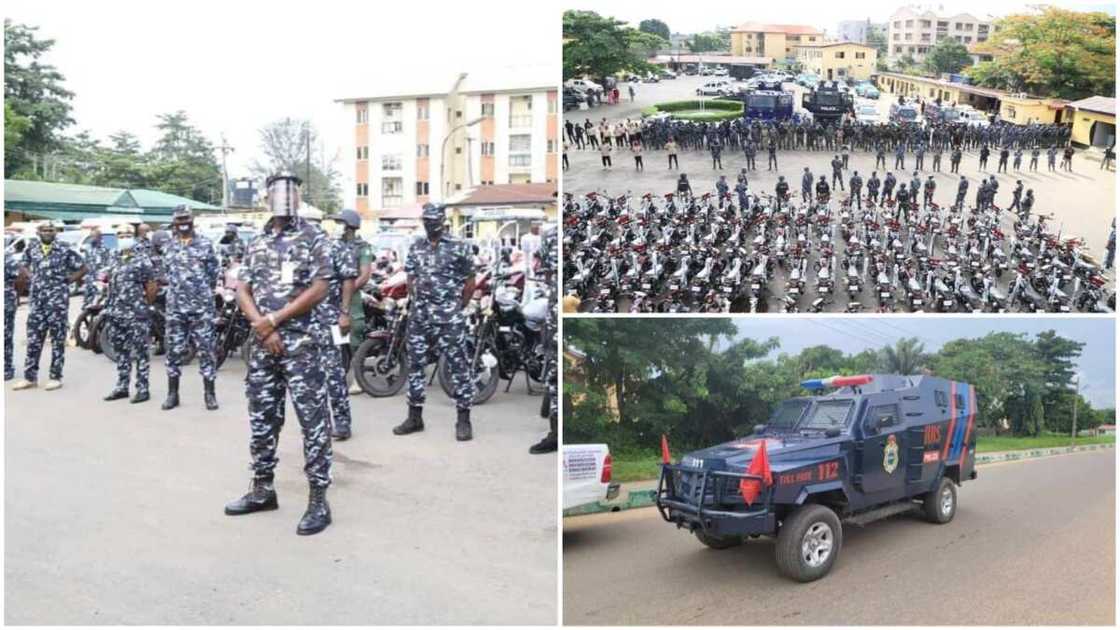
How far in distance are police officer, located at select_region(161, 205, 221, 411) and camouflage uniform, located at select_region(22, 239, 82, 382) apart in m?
1.26

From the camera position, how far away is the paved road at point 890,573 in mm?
3398

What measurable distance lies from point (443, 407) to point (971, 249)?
377cm

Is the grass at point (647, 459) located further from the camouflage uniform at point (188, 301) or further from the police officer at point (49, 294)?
the police officer at point (49, 294)

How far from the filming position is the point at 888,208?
12.6 feet

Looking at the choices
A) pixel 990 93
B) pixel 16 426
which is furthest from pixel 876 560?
pixel 16 426

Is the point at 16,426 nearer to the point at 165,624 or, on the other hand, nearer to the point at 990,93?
the point at 165,624

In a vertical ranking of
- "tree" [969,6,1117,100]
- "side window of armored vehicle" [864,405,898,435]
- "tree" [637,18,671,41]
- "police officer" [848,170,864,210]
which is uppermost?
"tree" [637,18,671,41]

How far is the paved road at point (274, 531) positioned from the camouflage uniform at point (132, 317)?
0.90m

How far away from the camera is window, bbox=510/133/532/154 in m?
7.12

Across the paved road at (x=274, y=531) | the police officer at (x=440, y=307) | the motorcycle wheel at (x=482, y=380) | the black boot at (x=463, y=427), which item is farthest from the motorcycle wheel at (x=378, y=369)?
the black boot at (x=463, y=427)

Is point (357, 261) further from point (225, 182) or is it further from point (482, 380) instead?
point (225, 182)

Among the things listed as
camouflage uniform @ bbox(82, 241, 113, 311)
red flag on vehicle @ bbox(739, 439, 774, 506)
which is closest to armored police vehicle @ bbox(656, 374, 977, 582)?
red flag on vehicle @ bbox(739, 439, 774, 506)

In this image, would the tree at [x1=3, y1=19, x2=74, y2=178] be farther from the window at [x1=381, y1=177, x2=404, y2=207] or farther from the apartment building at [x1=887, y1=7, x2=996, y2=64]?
the apartment building at [x1=887, y1=7, x2=996, y2=64]

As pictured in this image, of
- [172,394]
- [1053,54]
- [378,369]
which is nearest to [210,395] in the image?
[172,394]
